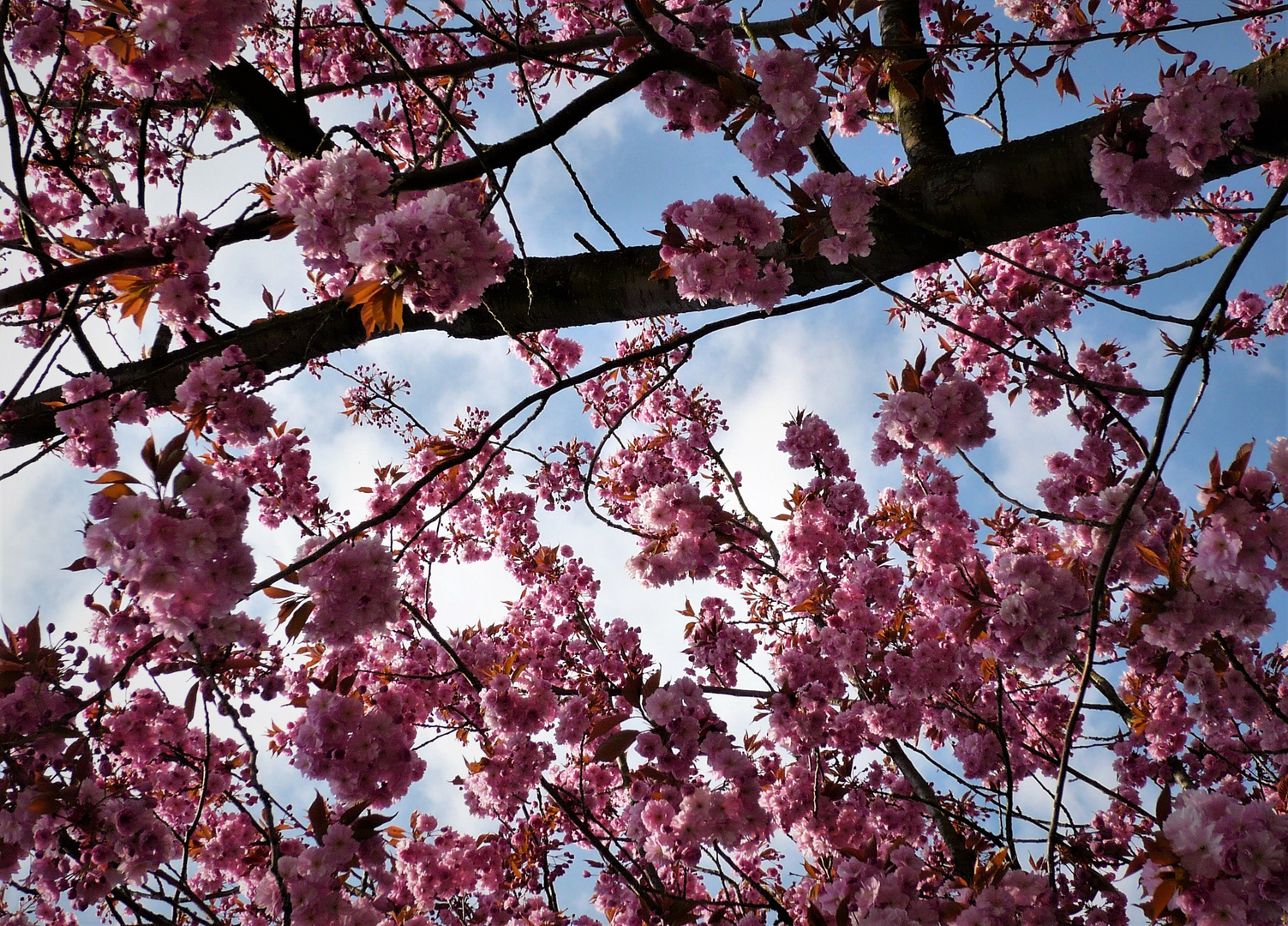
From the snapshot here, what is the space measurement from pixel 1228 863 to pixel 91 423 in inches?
161

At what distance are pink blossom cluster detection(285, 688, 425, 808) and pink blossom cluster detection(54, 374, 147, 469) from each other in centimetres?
136

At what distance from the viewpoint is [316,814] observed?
2424mm

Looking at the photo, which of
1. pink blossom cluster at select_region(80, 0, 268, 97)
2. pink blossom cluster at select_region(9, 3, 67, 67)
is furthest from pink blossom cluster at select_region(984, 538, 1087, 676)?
pink blossom cluster at select_region(9, 3, 67, 67)

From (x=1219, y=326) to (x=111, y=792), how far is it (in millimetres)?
4800

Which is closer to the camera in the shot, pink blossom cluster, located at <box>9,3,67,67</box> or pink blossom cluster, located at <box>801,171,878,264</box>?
pink blossom cluster, located at <box>801,171,878,264</box>

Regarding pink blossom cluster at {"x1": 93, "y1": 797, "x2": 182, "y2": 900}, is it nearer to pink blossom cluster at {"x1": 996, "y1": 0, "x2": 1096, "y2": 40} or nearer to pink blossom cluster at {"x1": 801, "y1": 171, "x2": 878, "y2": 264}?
pink blossom cluster at {"x1": 801, "y1": 171, "x2": 878, "y2": 264}

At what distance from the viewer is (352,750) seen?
2424mm

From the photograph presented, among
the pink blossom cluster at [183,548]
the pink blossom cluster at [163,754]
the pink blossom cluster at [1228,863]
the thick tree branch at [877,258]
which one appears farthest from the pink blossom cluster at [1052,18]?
the pink blossom cluster at [163,754]

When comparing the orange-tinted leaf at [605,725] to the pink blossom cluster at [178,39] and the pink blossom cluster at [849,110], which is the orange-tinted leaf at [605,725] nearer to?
the pink blossom cluster at [178,39]

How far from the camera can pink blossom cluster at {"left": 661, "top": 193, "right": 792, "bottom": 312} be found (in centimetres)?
254

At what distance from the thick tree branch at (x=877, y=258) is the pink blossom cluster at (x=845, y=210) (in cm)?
9

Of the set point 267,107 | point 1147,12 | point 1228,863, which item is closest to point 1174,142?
point 1228,863

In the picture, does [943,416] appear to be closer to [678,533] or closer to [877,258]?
[877,258]

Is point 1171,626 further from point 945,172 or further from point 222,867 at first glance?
point 222,867
